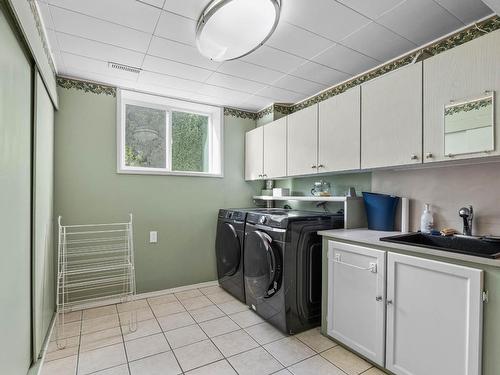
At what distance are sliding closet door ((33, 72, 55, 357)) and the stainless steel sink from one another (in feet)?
7.60

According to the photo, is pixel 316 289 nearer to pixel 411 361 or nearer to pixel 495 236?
pixel 411 361

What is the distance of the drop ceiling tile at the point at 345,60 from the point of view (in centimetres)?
209

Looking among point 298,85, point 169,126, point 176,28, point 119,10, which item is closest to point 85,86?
point 169,126

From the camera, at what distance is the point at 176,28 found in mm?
1829

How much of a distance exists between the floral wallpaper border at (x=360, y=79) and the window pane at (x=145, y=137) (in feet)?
1.14

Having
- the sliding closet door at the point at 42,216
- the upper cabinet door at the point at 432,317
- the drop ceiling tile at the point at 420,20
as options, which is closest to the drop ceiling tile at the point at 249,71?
the drop ceiling tile at the point at 420,20

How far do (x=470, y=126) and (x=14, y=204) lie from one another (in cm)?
253

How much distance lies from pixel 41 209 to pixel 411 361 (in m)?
2.65

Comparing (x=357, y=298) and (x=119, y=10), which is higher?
(x=119, y=10)

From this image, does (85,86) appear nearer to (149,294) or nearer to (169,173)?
(169,173)

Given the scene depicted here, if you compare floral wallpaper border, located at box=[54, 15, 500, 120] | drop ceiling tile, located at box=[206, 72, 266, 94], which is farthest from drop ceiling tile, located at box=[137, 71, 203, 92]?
floral wallpaper border, located at box=[54, 15, 500, 120]

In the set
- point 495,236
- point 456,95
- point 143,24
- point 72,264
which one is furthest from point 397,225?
point 72,264

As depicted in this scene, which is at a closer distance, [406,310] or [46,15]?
[406,310]

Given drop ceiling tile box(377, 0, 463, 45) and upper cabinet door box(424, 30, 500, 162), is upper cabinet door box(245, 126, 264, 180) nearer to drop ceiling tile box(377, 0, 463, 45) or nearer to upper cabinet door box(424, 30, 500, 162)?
drop ceiling tile box(377, 0, 463, 45)
